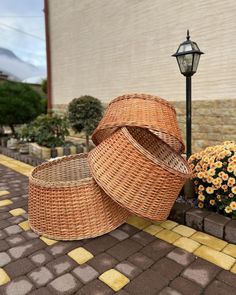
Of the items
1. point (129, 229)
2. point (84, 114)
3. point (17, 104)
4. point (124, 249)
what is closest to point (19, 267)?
point (124, 249)

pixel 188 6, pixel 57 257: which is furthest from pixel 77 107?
pixel 57 257

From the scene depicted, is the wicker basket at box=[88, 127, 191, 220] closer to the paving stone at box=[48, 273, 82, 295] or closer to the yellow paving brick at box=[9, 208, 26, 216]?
the paving stone at box=[48, 273, 82, 295]

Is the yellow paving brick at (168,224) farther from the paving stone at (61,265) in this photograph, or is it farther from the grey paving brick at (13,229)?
the grey paving brick at (13,229)

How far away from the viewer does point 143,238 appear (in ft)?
7.98

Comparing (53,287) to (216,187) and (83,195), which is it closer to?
(83,195)

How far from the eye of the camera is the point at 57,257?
214cm

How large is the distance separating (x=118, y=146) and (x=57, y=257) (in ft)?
3.60

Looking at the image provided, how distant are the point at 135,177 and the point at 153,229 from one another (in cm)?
74

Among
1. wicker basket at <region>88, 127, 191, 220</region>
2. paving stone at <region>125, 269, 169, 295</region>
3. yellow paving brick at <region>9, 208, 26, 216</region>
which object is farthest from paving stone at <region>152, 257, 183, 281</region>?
yellow paving brick at <region>9, 208, 26, 216</region>

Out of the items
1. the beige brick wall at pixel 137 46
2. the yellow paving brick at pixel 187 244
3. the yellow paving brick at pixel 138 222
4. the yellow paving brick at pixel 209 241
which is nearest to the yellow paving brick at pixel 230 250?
the yellow paving brick at pixel 209 241

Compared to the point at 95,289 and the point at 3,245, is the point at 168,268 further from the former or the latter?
the point at 3,245

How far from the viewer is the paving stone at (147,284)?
1.75 m

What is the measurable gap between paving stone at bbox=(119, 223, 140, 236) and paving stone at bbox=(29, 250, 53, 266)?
786 millimetres

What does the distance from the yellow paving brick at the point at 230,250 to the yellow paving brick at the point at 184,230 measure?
1.16 ft
